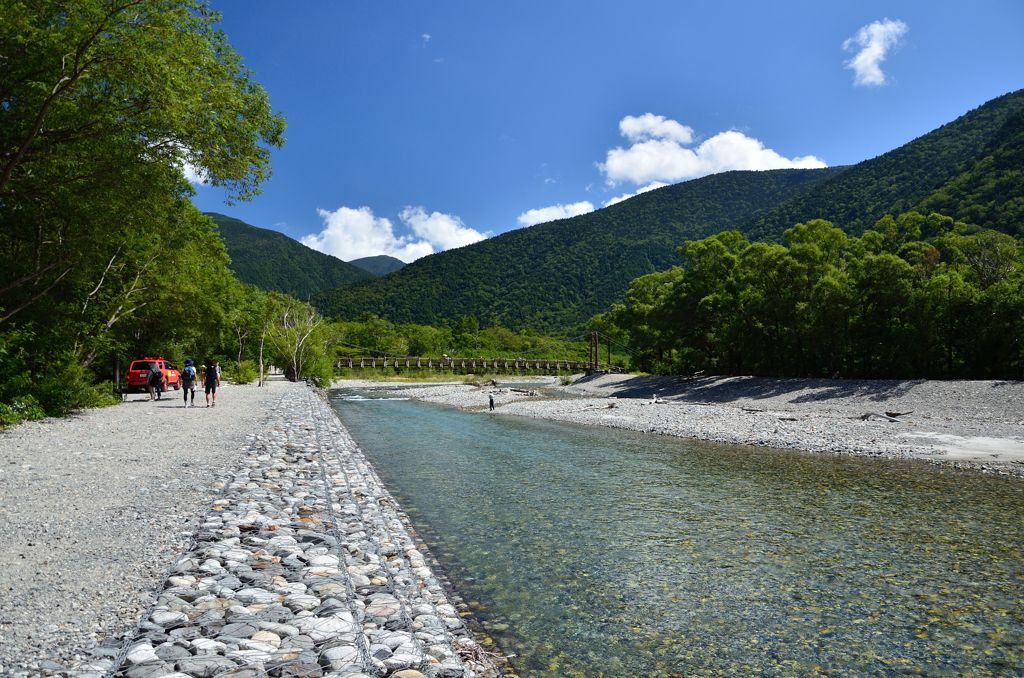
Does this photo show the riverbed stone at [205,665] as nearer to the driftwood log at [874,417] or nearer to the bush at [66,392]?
the bush at [66,392]

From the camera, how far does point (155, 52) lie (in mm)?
10852

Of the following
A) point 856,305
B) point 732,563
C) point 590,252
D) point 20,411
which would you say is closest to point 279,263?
point 590,252

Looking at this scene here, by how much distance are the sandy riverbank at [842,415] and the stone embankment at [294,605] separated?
1375cm

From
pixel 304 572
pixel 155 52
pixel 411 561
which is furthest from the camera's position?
pixel 155 52

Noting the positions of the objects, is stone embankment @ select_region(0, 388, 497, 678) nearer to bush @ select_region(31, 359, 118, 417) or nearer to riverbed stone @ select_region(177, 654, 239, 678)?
riverbed stone @ select_region(177, 654, 239, 678)

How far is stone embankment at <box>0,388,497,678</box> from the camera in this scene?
3566 millimetres

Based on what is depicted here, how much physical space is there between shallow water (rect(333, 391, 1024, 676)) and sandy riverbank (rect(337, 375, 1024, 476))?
249 cm

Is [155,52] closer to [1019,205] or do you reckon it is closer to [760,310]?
[760,310]

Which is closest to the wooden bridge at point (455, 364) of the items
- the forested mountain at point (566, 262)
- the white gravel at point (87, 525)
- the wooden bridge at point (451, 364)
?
the wooden bridge at point (451, 364)

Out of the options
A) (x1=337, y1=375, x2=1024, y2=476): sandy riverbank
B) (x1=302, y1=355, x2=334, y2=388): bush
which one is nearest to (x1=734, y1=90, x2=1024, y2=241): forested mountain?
(x1=337, y1=375, x2=1024, y2=476): sandy riverbank

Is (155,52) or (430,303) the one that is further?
(430,303)

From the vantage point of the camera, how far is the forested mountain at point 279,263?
6344 inches

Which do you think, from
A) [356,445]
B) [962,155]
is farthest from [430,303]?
[356,445]

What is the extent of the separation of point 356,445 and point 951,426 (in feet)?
62.9
